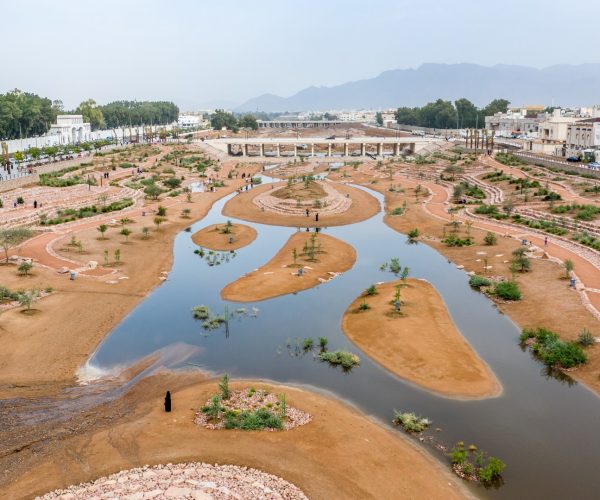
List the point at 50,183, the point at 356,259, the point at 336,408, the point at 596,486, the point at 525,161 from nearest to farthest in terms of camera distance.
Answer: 1. the point at 596,486
2. the point at 336,408
3. the point at 356,259
4. the point at 50,183
5. the point at 525,161

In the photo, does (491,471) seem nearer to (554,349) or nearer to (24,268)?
(554,349)

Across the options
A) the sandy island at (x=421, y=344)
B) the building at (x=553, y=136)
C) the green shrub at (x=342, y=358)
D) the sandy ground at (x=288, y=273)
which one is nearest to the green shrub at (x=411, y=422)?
the sandy island at (x=421, y=344)

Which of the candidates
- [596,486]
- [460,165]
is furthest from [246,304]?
[460,165]

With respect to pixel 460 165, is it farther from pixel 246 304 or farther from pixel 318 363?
pixel 318 363

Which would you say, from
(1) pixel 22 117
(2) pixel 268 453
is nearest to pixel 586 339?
(2) pixel 268 453

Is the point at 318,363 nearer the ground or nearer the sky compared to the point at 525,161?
nearer the ground

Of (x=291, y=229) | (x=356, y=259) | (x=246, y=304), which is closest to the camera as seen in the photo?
(x=246, y=304)

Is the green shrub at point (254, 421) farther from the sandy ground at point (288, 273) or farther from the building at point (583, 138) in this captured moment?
the building at point (583, 138)

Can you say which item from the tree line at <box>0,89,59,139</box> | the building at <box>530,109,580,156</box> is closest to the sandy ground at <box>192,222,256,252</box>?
the building at <box>530,109,580,156</box>
